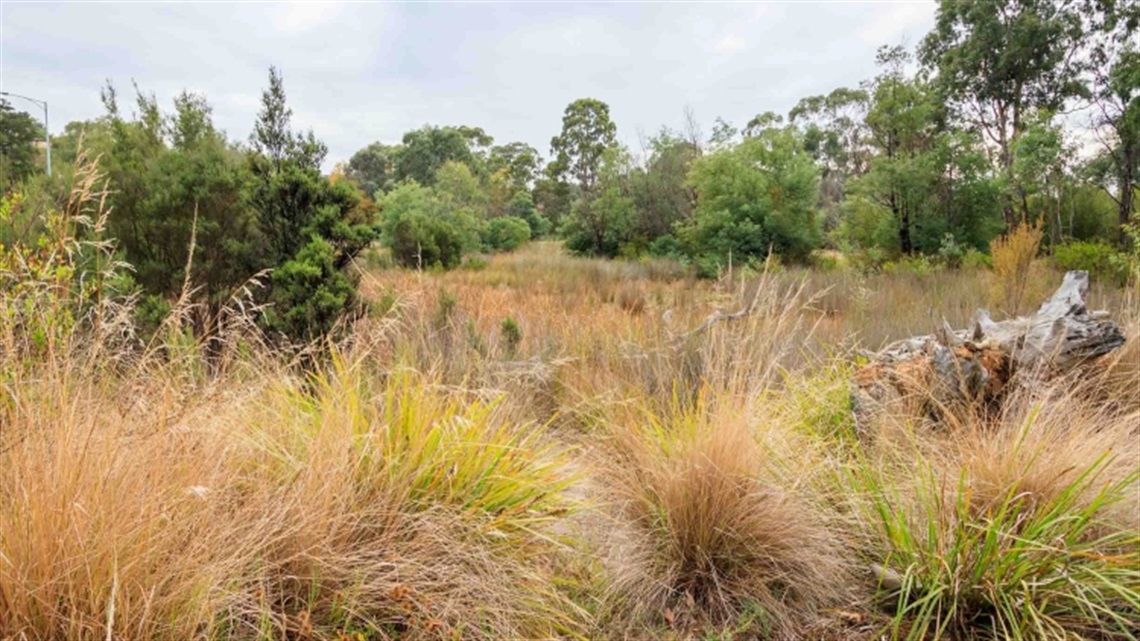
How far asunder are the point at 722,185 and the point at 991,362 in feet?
45.3

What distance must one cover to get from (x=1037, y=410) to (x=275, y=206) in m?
5.74

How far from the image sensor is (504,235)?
24.3 m

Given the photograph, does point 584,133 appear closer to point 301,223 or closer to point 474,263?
point 474,263

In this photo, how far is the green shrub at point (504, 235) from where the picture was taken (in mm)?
24016

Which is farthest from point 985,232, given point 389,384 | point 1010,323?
point 389,384

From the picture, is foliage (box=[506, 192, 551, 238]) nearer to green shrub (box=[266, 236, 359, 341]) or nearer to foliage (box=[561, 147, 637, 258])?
foliage (box=[561, 147, 637, 258])

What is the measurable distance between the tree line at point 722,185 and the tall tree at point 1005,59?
53 mm

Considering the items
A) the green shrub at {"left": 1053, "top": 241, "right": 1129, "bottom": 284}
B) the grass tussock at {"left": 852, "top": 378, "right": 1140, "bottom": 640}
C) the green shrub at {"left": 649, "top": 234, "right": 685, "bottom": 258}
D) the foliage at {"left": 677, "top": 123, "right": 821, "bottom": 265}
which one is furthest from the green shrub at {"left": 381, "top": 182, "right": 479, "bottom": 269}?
the grass tussock at {"left": 852, "top": 378, "right": 1140, "bottom": 640}

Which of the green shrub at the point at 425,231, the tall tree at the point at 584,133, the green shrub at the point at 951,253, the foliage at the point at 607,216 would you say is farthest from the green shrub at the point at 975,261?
the tall tree at the point at 584,133

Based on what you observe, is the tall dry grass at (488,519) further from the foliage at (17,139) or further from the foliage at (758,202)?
the foliage at (758,202)

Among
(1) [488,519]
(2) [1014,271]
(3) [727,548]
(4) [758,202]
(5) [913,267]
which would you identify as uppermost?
(4) [758,202]

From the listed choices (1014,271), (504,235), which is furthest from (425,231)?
(1014,271)

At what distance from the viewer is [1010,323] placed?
3.95 m

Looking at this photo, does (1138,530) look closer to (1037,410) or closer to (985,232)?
(1037,410)
